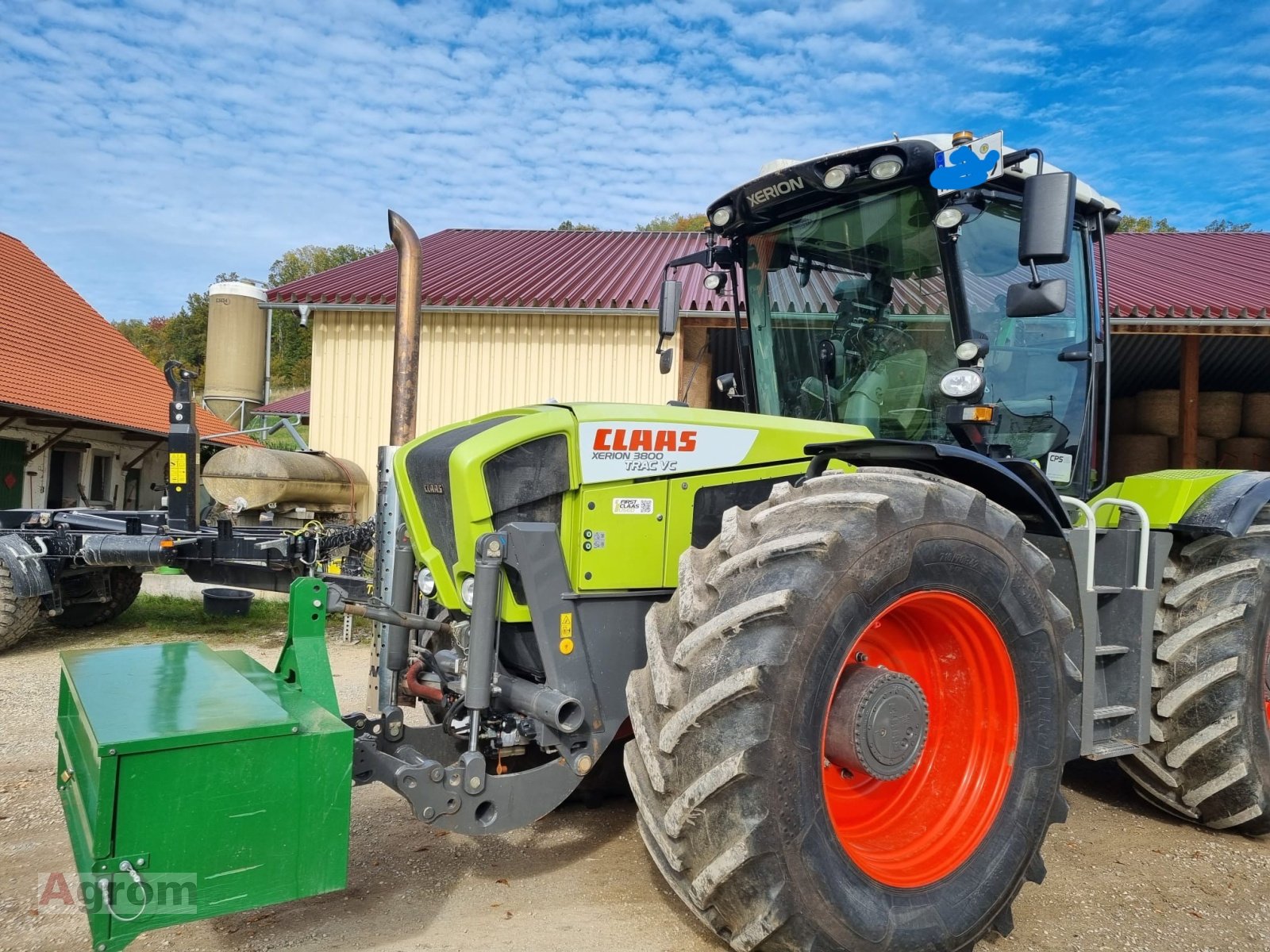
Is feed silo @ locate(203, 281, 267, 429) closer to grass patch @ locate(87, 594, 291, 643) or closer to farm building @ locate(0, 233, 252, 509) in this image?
farm building @ locate(0, 233, 252, 509)

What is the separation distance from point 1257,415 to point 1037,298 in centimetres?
1340

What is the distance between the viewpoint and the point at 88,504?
15.1 metres

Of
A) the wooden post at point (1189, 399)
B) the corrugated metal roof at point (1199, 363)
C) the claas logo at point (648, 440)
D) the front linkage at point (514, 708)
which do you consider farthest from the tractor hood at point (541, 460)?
the corrugated metal roof at point (1199, 363)

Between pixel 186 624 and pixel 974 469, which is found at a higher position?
pixel 974 469

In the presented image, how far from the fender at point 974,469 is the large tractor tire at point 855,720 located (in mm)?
233

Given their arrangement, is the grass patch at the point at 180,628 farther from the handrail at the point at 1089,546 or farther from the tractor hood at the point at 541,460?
the handrail at the point at 1089,546

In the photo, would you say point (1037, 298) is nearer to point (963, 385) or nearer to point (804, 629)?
point (963, 385)

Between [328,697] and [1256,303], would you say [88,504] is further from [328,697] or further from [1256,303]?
[1256,303]

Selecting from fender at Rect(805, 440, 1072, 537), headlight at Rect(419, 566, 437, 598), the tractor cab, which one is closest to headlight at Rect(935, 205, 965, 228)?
the tractor cab

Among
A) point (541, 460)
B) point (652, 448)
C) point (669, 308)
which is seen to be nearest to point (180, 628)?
point (669, 308)

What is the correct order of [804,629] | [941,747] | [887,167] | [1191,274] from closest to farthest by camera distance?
[804,629]
[941,747]
[887,167]
[1191,274]

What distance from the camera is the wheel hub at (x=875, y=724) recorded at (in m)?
2.62

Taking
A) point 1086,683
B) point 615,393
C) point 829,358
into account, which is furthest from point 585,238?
point 1086,683

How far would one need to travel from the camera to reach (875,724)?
8.65 feet
